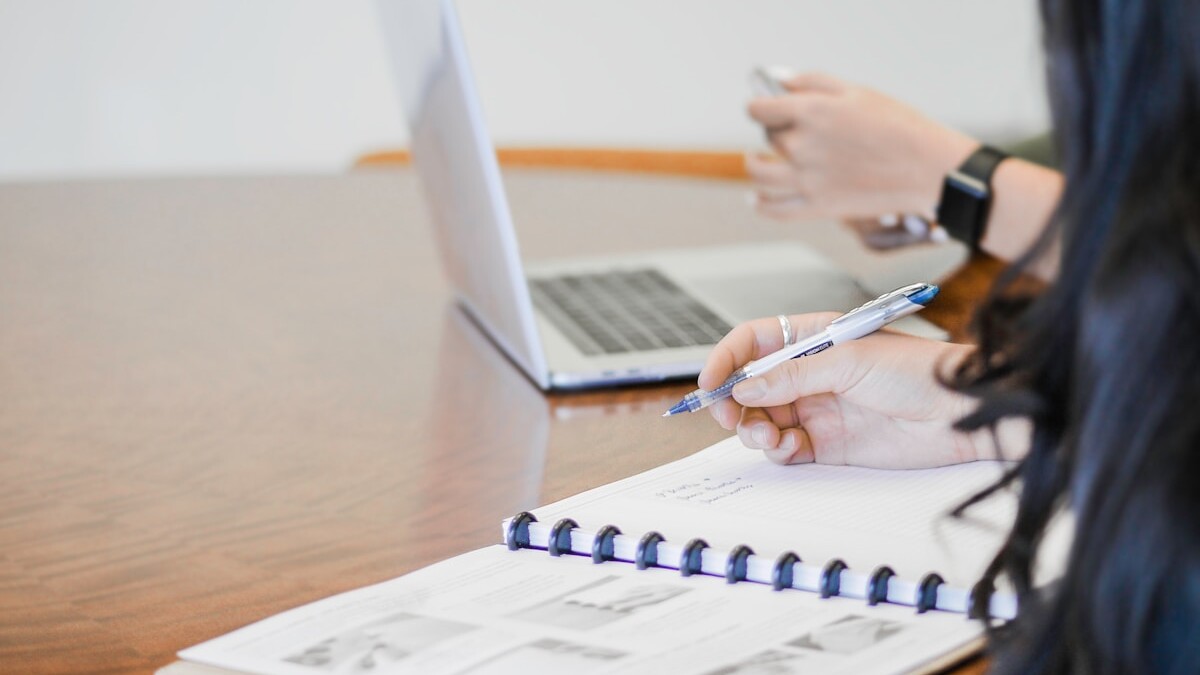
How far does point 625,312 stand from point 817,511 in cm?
47

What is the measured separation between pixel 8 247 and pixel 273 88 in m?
1.79

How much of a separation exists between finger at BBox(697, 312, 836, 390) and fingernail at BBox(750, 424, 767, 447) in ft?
0.12

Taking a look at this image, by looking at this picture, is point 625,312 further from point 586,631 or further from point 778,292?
point 586,631

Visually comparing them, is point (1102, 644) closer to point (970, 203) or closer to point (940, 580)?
point (940, 580)

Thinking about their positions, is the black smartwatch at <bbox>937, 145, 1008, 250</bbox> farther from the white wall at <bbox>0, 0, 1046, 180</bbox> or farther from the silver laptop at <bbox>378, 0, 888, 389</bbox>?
the white wall at <bbox>0, 0, 1046, 180</bbox>

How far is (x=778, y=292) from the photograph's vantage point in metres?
1.24

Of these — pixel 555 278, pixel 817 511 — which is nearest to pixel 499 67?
pixel 555 278

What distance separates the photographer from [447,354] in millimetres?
1126

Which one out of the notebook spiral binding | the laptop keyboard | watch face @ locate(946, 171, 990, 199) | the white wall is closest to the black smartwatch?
watch face @ locate(946, 171, 990, 199)

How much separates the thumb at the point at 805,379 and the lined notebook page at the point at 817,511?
0.04 meters

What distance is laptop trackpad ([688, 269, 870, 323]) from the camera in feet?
3.86

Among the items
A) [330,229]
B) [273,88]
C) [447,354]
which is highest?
[273,88]

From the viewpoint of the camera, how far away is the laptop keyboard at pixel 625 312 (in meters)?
1.08

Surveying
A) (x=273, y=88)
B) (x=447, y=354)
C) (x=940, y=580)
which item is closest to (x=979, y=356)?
(x=940, y=580)
